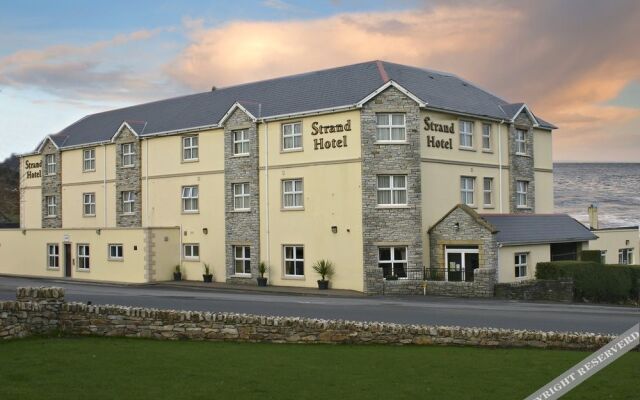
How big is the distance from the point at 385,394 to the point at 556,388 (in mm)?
2947

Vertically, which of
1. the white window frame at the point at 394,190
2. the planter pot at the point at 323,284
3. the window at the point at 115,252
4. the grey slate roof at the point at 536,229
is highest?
the white window frame at the point at 394,190

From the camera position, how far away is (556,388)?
42.9 ft

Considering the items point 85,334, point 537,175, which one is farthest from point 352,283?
point 85,334

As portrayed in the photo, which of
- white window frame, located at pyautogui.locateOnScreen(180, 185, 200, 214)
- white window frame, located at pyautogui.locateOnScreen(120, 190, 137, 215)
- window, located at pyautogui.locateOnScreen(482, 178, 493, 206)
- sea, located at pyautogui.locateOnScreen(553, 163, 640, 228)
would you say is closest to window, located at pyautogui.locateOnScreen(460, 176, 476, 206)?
window, located at pyautogui.locateOnScreen(482, 178, 493, 206)

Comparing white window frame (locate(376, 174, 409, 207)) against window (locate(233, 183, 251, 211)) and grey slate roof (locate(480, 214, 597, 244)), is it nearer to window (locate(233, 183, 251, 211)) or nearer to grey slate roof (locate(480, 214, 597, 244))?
grey slate roof (locate(480, 214, 597, 244))

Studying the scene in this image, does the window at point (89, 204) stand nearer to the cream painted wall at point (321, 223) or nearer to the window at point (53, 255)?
the window at point (53, 255)

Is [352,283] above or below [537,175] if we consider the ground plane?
below

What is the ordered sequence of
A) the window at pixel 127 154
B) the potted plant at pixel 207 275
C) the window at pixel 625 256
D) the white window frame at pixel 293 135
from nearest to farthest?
1. the white window frame at pixel 293 135
2. the potted plant at pixel 207 275
3. the window at pixel 625 256
4. the window at pixel 127 154

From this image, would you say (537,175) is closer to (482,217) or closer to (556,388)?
(482,217)

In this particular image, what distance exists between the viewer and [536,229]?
41.0m

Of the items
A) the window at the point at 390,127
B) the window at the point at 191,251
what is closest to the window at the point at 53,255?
the window at the point at 191,251

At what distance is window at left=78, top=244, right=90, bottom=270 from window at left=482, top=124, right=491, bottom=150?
25916mm

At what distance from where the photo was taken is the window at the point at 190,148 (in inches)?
1834

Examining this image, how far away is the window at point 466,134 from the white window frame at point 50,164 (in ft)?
105
